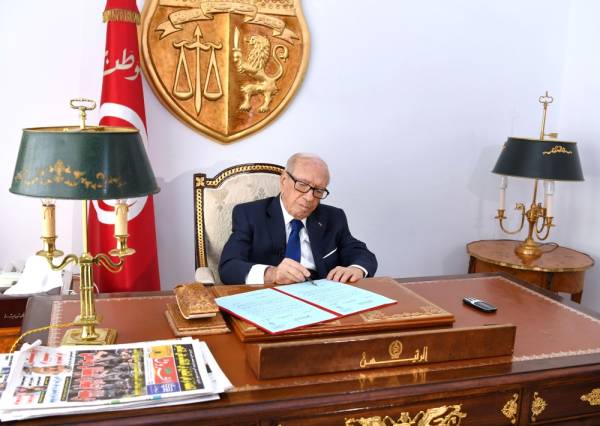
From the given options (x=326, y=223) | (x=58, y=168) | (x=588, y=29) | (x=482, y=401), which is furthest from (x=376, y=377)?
(x=588, y=29)

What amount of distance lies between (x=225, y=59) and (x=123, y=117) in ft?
2.20

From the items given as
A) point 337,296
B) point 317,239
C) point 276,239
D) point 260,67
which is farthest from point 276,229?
point 260,67

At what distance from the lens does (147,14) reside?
285cm

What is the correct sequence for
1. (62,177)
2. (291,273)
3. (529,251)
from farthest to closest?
(529,251) < (291,273) < (62,177)

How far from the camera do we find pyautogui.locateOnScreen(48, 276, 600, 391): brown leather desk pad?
147cm

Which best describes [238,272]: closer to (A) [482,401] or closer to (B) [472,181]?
(A) [482,401]

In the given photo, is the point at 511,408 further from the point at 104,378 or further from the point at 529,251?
the point at 529,251

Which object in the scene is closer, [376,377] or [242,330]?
[376,377]

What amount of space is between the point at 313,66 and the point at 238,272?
146 centimetres

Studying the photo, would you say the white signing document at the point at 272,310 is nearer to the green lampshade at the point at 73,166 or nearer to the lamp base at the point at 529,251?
the green lampshade at the point at 73,166

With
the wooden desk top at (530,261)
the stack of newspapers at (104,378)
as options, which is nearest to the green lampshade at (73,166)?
the stack of newspapers at (104,378)

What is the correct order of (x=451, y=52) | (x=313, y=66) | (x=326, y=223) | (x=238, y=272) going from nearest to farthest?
(x=238, y=272), (x=326, y=223), (x=313, y=66), (x=451, y=52)

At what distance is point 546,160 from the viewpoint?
309cm

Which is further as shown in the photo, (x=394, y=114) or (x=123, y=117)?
(x=394, y=114)
